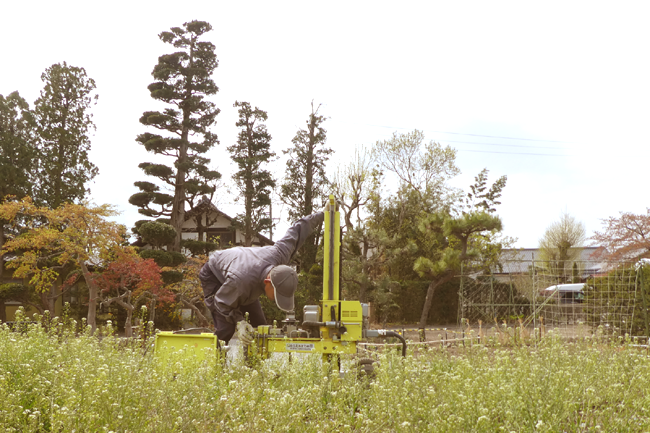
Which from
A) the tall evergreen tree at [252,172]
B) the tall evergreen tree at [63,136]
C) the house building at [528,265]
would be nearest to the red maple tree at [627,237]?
the house building at [528,265]

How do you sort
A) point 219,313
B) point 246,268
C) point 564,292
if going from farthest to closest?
1. point 564,292
2. point 219,313
3. point 246,268

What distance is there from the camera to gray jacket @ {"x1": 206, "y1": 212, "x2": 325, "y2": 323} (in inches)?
211

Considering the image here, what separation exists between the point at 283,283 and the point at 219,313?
0.98 meters

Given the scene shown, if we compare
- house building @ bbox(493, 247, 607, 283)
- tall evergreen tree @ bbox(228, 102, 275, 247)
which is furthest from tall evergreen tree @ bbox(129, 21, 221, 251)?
house building @ bbox(493, 247, 607, 283)

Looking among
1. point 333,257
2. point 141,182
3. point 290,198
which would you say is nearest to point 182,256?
point 141,182

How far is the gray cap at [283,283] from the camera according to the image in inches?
195

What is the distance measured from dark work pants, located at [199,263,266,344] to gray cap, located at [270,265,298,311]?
793mm

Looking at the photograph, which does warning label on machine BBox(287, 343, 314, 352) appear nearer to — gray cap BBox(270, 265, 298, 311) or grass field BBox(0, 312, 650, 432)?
grass field BBox(0, 312, 650, 432)

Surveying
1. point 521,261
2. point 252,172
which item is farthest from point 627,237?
point 252,172

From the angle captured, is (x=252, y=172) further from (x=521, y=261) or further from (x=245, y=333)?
(x=245, y=333)

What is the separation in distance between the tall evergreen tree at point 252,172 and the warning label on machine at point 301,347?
1696 cm

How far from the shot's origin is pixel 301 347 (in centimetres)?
491

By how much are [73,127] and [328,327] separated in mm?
20787

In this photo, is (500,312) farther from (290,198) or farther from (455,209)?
(290,198)
